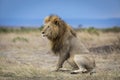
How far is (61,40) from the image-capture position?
847cm

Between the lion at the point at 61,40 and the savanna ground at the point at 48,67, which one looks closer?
the savanna ground at the point at 48,67

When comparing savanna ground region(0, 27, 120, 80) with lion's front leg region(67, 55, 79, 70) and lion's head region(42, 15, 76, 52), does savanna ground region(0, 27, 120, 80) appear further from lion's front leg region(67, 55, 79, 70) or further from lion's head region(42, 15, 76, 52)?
lion's head region(42, 15, 76, 52)

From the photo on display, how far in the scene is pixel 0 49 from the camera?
13297mm

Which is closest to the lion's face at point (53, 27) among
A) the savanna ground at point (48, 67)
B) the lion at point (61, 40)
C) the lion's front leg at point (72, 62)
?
the lion at point (61, 40)

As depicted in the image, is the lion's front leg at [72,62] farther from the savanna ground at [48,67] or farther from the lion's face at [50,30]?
the lion's face at [50,30]

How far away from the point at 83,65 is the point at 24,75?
1.20 metres

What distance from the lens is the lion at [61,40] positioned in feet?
27.4

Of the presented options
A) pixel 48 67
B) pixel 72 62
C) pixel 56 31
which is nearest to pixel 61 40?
pixel 56 31

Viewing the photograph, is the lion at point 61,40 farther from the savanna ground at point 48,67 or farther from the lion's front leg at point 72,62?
the savanna ground at point 48,67

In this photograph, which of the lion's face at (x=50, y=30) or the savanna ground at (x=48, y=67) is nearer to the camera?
the savanna ground at (x=48, y=67)

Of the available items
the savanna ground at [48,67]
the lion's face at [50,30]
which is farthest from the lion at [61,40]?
the savanna ground at [48,67]

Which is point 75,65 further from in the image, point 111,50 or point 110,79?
point 111,50

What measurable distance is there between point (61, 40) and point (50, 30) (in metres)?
0.33

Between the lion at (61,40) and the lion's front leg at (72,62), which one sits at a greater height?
the lion at (61,40)
